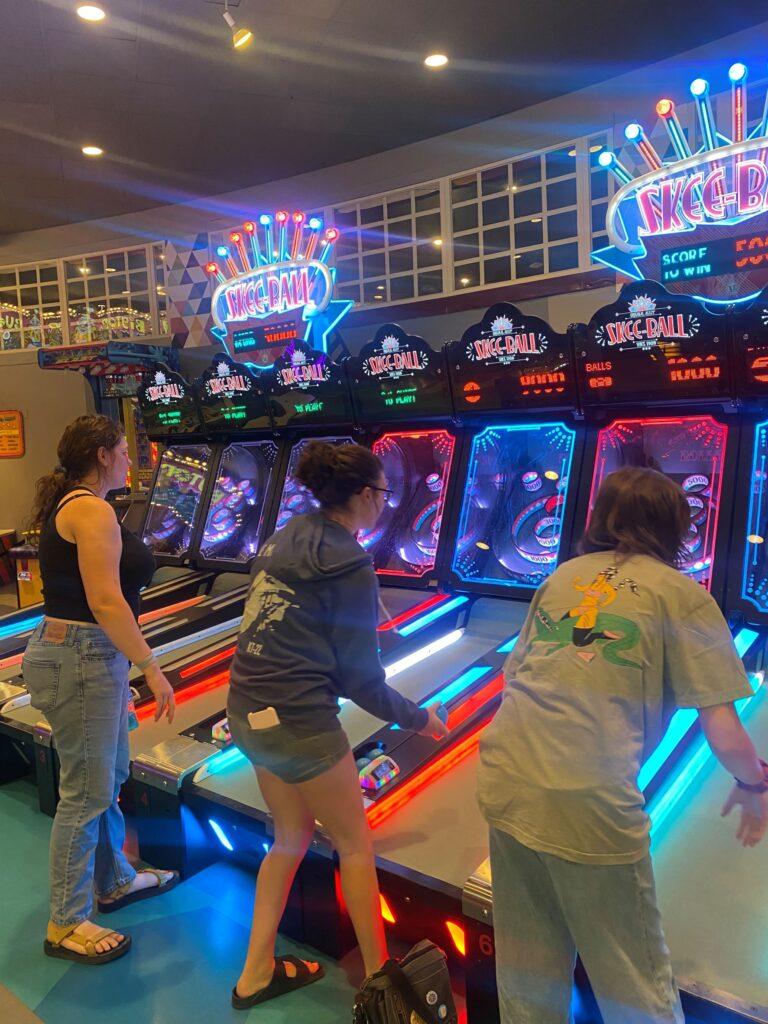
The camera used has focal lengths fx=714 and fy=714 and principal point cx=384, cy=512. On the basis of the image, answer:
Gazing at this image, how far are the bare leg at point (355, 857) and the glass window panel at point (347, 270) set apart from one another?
700 centimetres

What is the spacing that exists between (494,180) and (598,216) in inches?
47.6

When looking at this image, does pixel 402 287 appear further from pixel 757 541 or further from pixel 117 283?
pixel 757 541

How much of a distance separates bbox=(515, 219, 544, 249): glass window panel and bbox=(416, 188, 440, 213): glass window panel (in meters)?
1.02

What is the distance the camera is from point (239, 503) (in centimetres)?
495

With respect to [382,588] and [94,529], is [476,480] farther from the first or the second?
[94,529]

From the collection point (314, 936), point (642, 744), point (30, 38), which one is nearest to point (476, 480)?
point (314, 936)

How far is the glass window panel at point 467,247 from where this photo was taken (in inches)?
281

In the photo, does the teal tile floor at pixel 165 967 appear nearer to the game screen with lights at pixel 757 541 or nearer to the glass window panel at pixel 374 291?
the game screen with lights at pixel 757 541

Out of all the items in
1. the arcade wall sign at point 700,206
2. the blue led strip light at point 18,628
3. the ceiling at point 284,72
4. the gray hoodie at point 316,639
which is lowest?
the blue led strip light at point 18,628

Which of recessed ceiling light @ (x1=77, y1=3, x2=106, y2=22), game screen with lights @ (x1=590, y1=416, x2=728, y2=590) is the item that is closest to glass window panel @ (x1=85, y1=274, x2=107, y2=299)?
recessed ceiling light @ (x1=77, y1=3, x2=106, y2=22)

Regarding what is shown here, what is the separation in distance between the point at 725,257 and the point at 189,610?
343 cm

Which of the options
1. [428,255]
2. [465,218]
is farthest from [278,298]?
[465,218]

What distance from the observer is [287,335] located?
19.0 ft

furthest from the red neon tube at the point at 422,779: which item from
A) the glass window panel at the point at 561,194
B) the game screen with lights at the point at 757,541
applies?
the glass window panel at the point at 561,194
